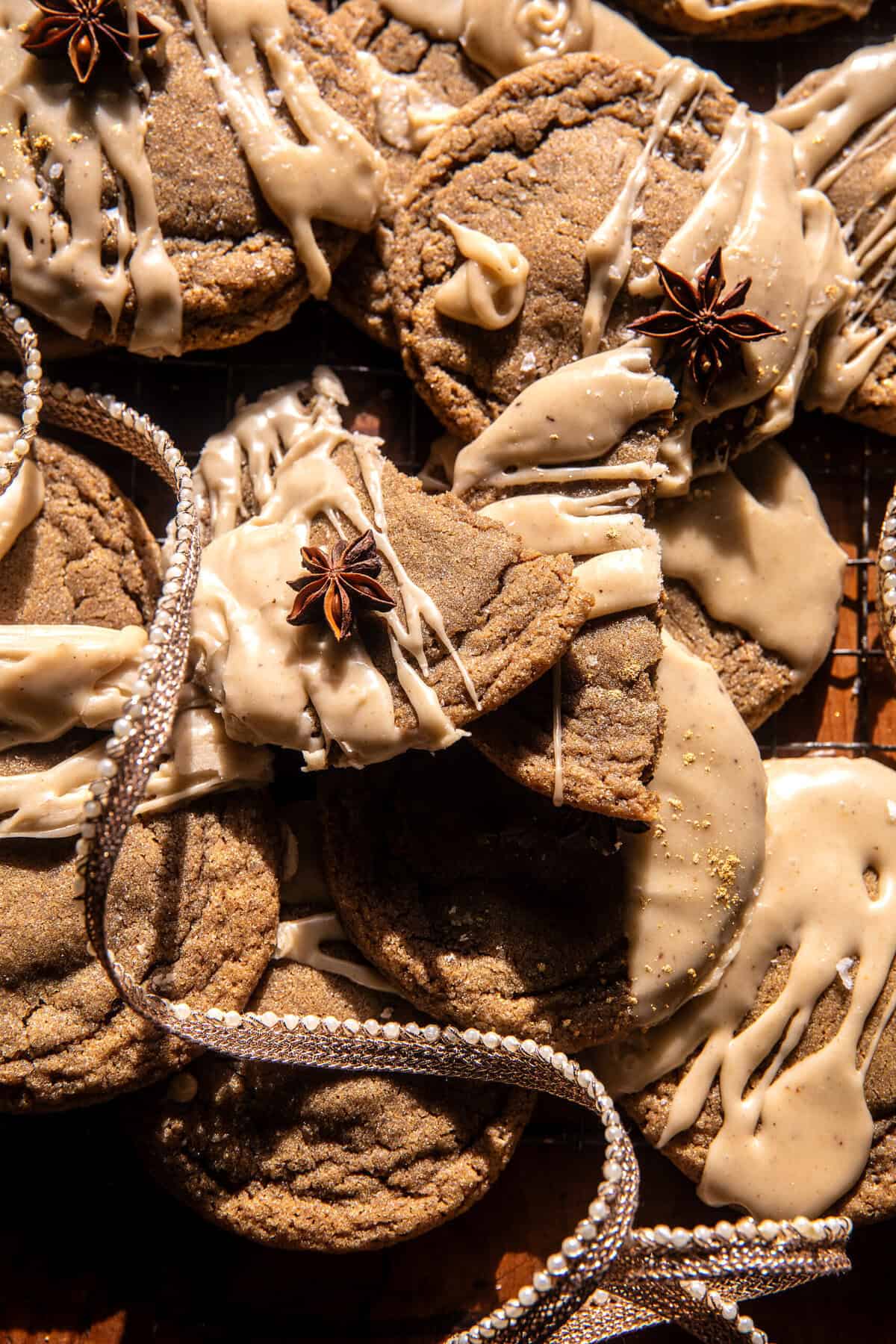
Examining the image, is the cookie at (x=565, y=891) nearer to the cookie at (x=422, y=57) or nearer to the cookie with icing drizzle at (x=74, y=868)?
the cookie with icing drizzle at (x=74, y=868)

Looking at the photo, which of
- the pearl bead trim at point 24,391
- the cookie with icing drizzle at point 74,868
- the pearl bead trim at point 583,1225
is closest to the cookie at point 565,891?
the pearl bead trim at point 583,1225

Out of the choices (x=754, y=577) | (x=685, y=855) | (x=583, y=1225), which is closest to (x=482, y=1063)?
(x=583, y=1225)

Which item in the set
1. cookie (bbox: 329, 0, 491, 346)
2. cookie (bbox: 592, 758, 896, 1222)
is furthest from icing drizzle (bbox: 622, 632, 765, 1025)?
cookie (bbox: 329, 0, 491, 346)

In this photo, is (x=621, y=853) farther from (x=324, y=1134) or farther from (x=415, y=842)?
(x=324, y=1134)

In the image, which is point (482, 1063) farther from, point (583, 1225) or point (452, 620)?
point (452, 620)

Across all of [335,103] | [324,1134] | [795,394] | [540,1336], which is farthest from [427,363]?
[540,1336]

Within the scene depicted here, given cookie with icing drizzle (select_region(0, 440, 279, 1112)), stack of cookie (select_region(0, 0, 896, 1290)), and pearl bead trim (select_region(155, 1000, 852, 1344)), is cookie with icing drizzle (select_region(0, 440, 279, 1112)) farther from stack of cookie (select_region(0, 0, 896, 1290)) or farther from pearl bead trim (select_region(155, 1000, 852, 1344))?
pearl bead trim (select_region(155, 1000, 852, 1344))
